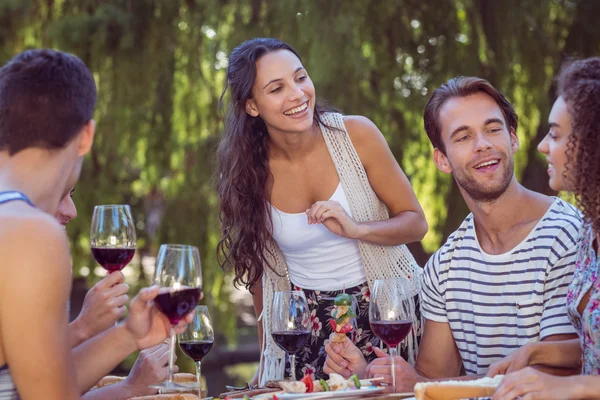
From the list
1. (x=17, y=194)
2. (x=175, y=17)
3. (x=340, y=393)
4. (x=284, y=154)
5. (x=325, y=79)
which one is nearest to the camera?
(x=17, y=194)

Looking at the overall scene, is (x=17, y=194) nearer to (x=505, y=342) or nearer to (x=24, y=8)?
(x=505, y=342)

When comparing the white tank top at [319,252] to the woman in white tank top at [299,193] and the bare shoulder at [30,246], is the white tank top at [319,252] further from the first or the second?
the bare shoulder at [30,246]

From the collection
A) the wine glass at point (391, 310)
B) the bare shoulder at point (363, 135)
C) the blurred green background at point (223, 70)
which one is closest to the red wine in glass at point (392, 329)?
the wine glass at point (391, 310)

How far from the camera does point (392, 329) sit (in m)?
2.08

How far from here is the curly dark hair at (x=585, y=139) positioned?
6.52ft

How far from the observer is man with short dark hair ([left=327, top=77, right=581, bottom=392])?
2404 mm

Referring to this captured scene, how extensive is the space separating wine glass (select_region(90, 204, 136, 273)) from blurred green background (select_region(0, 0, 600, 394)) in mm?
2122

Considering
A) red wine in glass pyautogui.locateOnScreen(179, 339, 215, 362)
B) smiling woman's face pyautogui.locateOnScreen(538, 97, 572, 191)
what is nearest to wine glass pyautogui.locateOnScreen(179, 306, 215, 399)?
red wine in glass pyautogui.locateOnScreen(179, 339, 215, 362)

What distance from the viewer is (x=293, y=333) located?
6.89 ft

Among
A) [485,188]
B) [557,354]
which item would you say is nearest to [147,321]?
[557,354]

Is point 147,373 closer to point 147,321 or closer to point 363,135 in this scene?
point 147,321

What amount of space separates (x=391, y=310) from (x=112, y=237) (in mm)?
701

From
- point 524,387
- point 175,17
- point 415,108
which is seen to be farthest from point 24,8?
point 524,387

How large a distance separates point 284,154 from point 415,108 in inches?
67.4
